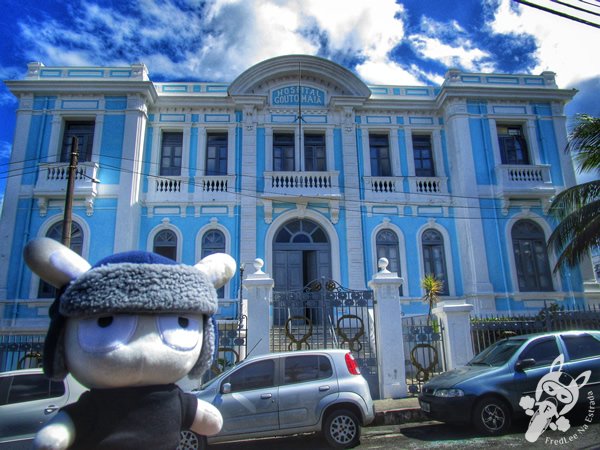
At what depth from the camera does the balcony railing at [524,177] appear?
14992 millimetres

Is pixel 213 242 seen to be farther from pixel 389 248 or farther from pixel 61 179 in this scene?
pixel 389 248

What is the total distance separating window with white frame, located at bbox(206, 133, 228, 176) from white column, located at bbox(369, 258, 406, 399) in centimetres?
800

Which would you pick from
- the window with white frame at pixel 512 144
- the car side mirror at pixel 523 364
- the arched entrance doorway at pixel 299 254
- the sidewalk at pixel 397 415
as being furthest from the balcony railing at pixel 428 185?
the car side mirror at pixel 523 364

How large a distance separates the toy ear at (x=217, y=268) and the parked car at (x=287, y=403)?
3.81m

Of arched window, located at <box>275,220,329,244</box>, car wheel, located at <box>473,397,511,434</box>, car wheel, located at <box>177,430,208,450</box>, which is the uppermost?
arched window, located at <box>275,220,329,244</box>

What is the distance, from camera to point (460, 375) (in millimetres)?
7172

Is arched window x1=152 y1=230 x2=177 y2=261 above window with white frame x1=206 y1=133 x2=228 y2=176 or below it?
below

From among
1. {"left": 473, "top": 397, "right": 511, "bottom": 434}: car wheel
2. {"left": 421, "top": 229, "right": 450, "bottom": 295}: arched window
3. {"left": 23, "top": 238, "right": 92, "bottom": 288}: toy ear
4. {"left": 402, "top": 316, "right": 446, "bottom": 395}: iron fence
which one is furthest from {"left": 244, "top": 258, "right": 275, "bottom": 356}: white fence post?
{"left": 421, "top": 229, "right": 450, "bottom": 295}: arched window

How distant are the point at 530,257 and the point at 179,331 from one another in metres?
14.9

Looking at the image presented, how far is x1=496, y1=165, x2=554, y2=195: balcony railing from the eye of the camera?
14992mm

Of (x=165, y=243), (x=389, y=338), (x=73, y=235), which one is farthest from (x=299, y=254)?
(x=73, y=235)

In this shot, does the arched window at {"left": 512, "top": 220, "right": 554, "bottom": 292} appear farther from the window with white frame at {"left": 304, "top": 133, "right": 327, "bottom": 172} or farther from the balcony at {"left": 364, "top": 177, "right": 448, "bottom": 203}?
the window with white frame at {"left": 304, "top": 133, "right": 327, "bottom": 172}

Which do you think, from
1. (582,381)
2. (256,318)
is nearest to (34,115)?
(256,318)

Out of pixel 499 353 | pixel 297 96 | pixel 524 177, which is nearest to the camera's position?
pixel 499 353
